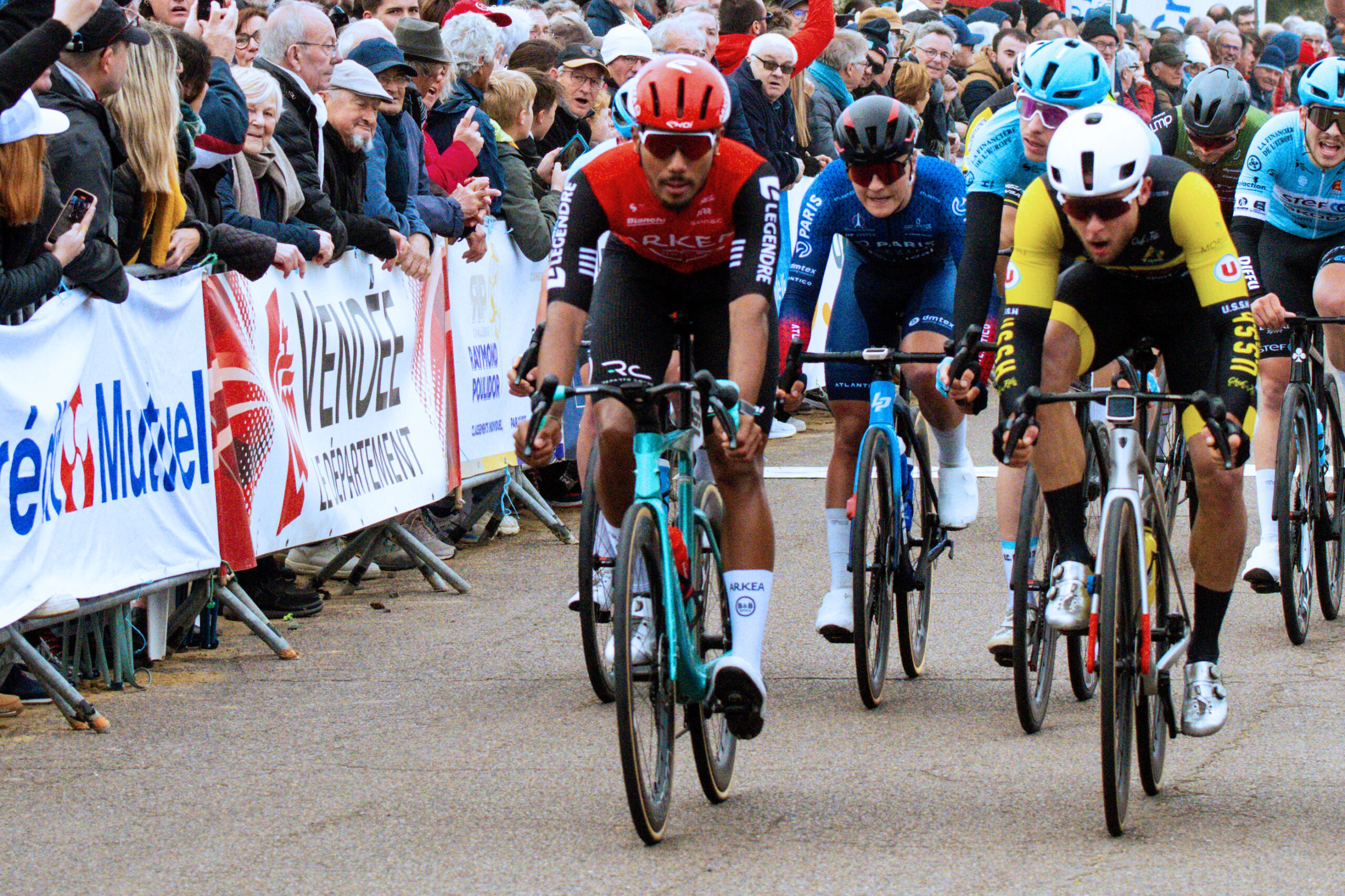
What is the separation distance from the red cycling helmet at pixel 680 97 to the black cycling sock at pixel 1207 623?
6.65 ft

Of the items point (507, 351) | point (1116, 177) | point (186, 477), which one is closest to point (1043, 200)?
point (1116, 177)

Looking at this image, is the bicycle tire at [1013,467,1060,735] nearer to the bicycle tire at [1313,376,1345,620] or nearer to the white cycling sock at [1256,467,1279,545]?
the white cycling sock at [1256,467,1279,545]

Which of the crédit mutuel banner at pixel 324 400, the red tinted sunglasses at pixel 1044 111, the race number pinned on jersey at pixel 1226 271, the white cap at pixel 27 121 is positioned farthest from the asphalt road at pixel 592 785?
the red tinted sunglasses at pixel 1044 111

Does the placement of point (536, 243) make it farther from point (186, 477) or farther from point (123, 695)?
point (123, 695)

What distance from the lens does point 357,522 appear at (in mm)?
8523

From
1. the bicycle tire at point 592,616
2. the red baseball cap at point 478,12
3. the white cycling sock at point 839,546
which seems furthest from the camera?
the red baseball cap at point 478,12

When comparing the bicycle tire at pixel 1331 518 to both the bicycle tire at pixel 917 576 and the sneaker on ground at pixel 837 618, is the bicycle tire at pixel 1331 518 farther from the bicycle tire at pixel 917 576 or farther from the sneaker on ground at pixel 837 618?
the sneaker on ground at pixel 837 618

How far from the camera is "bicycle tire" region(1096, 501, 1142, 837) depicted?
4629mm

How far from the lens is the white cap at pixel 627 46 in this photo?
1233cm

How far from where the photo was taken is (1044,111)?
7082mm

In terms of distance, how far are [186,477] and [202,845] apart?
2.48m

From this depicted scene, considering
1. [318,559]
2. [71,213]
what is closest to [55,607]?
[71,213]

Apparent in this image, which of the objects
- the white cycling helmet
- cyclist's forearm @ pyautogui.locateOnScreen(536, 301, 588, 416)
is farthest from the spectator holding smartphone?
the white cycling helmet

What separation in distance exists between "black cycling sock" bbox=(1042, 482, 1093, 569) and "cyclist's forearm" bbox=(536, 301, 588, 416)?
1472 mm
